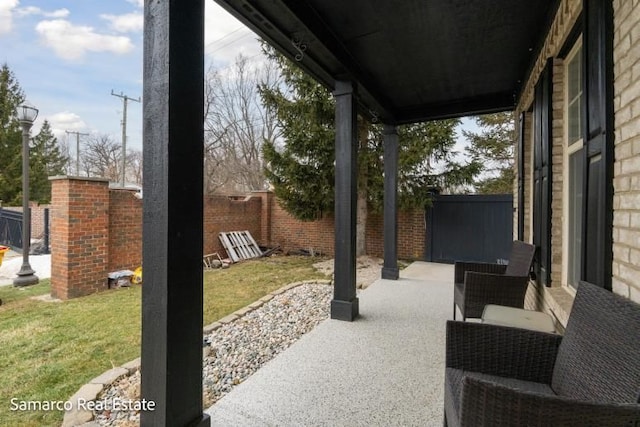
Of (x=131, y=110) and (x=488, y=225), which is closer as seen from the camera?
(x=488, y=225)

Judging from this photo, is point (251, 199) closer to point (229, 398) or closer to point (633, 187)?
point (229, 398)

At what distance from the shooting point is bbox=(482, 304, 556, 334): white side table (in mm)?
1741

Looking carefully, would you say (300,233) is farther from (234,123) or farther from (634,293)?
(634,293)

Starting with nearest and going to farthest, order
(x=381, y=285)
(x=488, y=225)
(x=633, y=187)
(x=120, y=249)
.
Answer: (x=633, y=187) < (x=381, y=285) < (x=120, y=249) < (x=488, y=225)

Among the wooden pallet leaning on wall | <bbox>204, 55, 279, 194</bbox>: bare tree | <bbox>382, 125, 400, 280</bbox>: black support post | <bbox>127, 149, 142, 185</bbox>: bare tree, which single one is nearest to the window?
→ <bbox>382, 125, 400, 280</bbox>: black support post

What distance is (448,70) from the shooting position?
11.7 feet

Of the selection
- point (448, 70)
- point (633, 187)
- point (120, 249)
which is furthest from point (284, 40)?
point (120, 249)

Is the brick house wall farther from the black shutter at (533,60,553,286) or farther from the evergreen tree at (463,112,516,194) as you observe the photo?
the evergreen tree at (463,112,516,194)

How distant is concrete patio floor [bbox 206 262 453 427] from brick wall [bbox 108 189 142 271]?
4.04 m

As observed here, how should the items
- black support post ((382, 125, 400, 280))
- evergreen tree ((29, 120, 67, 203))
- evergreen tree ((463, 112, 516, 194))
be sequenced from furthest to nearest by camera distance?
evergreen tree ((29, 120, 67, 203)) → evergreen tree ((463, 112, 516, 194)) → black support post ((382, 125, 400, 280))

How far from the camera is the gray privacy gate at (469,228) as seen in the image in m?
6.86

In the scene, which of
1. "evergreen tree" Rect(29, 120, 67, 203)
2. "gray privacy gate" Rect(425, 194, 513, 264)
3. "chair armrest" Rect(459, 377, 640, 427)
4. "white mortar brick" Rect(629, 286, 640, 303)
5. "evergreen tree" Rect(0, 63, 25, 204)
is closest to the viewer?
"chair armrest" Rect(459, 377, 640, 427)

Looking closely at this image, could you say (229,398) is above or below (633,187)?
below

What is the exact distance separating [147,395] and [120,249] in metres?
4.88
